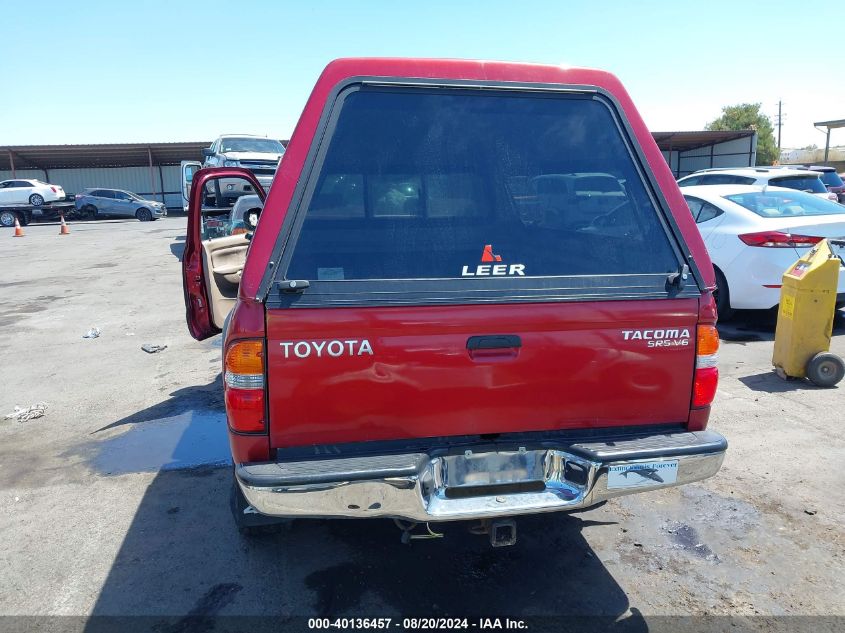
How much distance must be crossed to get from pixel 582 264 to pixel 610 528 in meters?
1.73

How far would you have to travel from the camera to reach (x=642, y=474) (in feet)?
8.31

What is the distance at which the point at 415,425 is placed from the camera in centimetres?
254

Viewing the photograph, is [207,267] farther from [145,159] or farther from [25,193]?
[145,159]

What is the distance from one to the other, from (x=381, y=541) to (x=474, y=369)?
4.70 feet

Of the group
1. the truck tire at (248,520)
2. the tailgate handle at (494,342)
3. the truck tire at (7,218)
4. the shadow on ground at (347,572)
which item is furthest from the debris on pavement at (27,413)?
the truck tire at (7,218)

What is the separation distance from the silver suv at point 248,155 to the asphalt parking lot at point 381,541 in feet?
28.6

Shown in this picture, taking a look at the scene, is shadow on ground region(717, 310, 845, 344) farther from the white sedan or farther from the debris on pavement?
the white sedan

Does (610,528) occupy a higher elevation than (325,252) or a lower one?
lower

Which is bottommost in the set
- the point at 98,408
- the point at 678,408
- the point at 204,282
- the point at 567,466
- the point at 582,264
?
the point at 98,408

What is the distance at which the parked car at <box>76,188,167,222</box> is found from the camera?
108 ft

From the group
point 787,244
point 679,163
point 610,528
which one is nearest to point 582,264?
point 610,528

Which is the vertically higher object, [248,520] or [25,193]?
[25,193]

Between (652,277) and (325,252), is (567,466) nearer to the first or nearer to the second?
(652,277)

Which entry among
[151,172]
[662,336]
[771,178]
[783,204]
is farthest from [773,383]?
[151,172]
